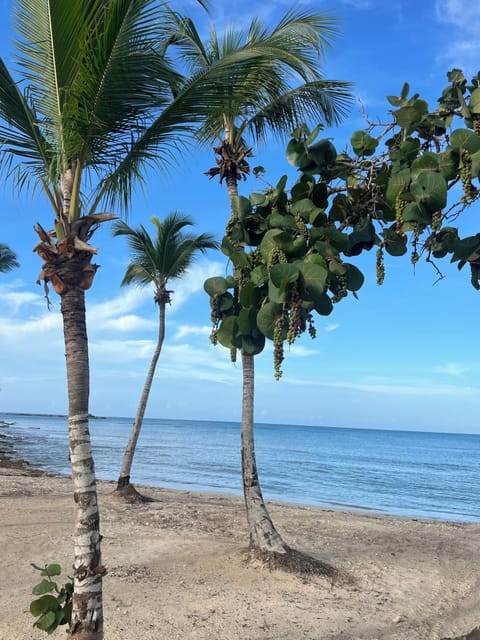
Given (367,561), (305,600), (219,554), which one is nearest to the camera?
(305,600)

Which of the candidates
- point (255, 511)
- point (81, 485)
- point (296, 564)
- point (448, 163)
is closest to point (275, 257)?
point (448, 163)

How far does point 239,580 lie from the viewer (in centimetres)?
752

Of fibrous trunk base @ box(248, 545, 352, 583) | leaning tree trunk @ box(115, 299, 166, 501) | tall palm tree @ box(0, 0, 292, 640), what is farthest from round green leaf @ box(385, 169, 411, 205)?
leaning tree trunk @ box(115, 299, 166, 501)

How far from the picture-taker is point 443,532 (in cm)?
1368

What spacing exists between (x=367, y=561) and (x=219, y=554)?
2603 millimetres

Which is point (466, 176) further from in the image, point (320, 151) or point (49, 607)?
point (49, 607)

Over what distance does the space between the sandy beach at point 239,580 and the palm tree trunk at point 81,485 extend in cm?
186

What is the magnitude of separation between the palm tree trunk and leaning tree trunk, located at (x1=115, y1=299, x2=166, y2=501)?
9.76 m

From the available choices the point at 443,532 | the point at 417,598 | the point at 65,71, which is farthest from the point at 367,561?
the point at 65,71

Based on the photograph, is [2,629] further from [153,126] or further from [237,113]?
[237,113]

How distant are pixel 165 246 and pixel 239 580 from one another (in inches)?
417

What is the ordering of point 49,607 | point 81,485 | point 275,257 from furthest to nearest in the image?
point 81,485, point 49,607, point 275,257

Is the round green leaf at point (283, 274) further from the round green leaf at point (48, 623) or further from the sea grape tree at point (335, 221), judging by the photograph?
the round green leaf at point (48, 623)

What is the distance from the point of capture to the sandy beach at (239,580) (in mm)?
6145
